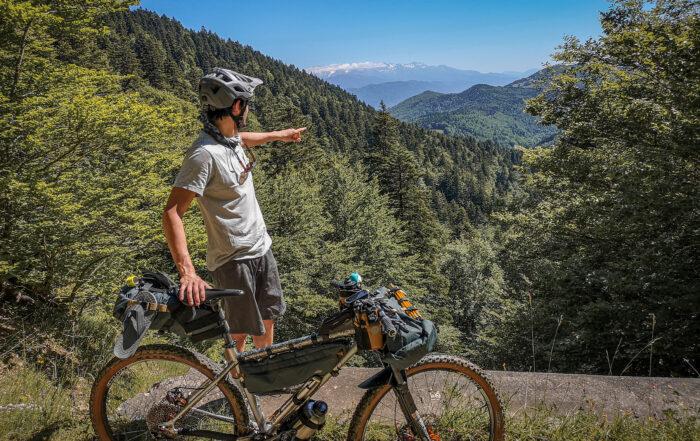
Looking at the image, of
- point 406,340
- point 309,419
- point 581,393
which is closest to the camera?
point 406,340

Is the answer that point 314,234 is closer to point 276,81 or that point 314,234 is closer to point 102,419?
point 102,419

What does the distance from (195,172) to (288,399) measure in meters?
1.41

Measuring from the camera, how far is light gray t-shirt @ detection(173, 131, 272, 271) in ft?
7.74

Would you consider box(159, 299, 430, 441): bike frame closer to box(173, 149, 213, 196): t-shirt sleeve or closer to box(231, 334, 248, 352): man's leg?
box(231, 334, 248, 352): man's leg

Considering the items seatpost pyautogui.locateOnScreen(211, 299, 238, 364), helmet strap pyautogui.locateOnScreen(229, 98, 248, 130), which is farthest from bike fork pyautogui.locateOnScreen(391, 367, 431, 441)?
helmet strap pyautogui.locateOnScreen(229, 98, 248, 130)

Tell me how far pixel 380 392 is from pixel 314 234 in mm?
20474

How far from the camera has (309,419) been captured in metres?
2.33

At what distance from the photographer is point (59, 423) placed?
2.89 meters

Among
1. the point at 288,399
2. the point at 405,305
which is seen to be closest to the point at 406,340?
the point at 405,305

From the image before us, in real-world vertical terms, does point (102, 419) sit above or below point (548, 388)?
above

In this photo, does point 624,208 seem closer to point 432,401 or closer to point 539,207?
point 432,401

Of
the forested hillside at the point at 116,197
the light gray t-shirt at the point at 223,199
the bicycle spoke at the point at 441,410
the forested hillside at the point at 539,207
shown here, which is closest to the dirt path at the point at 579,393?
the forested hillside at the point at 539,207

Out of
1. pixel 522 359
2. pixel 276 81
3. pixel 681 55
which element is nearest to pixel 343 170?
pixel 522 359

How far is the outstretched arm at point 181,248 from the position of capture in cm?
220
